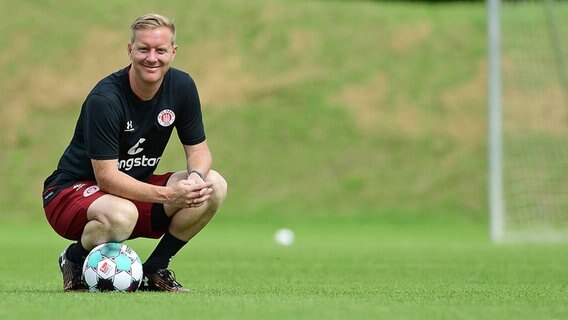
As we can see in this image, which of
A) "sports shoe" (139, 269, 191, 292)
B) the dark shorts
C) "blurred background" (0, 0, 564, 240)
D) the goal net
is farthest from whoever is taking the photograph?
"blurred background" (0, 0, 564, 240)

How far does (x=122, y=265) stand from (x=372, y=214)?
16.0 meters

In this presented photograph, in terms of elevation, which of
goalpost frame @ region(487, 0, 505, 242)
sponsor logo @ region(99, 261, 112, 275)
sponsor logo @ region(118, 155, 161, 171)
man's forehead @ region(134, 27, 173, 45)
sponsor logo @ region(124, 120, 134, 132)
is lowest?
sponsor logo @ region(99, 261, 112, 275)

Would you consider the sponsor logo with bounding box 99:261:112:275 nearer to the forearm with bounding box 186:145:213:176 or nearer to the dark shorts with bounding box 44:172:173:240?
the dark shorts with bounding box 44:172:173:240

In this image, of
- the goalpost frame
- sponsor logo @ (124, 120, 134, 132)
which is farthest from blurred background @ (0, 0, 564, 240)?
sponsor logo @ (124, 120, 134, 132)

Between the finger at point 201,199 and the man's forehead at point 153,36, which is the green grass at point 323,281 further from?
the man's forehead at point 153,36

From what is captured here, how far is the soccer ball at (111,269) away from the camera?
7.62 meters

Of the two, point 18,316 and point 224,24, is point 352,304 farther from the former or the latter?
point 224,24

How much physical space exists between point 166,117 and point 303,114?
59.7 ft

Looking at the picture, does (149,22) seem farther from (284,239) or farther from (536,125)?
(536,125)

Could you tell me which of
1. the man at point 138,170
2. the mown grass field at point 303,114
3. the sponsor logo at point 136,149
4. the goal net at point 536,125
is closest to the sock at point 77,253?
the man at point 138,170

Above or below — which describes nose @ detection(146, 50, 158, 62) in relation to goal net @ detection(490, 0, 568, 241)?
below

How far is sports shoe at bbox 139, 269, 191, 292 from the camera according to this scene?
8078mm

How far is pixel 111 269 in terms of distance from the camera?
7609mm

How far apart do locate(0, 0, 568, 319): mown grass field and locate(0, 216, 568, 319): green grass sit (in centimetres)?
25
